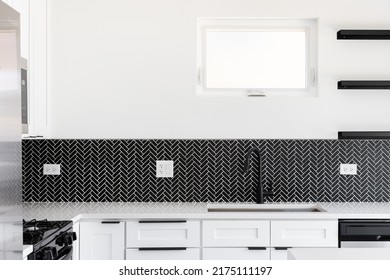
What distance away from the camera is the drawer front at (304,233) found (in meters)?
3.24

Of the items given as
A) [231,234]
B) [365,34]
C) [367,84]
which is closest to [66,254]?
[231,234]

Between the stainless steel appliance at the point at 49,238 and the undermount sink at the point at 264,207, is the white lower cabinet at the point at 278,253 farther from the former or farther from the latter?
the stainless steel appliance at the point at 49,238

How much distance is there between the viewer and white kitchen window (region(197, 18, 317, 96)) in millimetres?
3914

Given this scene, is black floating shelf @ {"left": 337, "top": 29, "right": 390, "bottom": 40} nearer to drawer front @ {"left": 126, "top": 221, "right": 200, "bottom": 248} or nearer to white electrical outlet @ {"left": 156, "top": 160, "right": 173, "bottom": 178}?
white electrical outlet @ {"left": 156, "top": 160, "right": 173, "bottom": 178}

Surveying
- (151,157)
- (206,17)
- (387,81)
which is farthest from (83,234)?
(387,81)

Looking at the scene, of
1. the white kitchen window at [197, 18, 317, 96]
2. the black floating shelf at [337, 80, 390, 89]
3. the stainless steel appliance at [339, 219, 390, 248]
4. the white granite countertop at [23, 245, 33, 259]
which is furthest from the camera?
the white kitchen window at [197, 18, 317, 96]

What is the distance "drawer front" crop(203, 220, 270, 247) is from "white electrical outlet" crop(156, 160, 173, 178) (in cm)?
69

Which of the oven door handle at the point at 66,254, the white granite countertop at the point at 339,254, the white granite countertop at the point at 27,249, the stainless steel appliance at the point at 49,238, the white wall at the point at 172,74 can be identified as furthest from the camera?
the white wall at the point at 172,74

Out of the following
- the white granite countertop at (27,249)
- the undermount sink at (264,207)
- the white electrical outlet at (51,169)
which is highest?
the white electrical outlet at (51,169)

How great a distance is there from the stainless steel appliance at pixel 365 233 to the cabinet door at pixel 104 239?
1415mm

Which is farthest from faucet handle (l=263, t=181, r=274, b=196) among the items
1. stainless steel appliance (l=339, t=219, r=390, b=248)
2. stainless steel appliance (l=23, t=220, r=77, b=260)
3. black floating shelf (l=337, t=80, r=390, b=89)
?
stainless steel appliance (l=23, t=220, r=77, b=260)

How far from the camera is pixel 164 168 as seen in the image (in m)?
3.82

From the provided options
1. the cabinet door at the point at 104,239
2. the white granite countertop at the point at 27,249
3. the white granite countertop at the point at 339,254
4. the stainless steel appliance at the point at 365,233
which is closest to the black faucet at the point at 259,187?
the stainless steel appliance at the point at 365,233

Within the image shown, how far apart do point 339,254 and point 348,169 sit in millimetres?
1959
